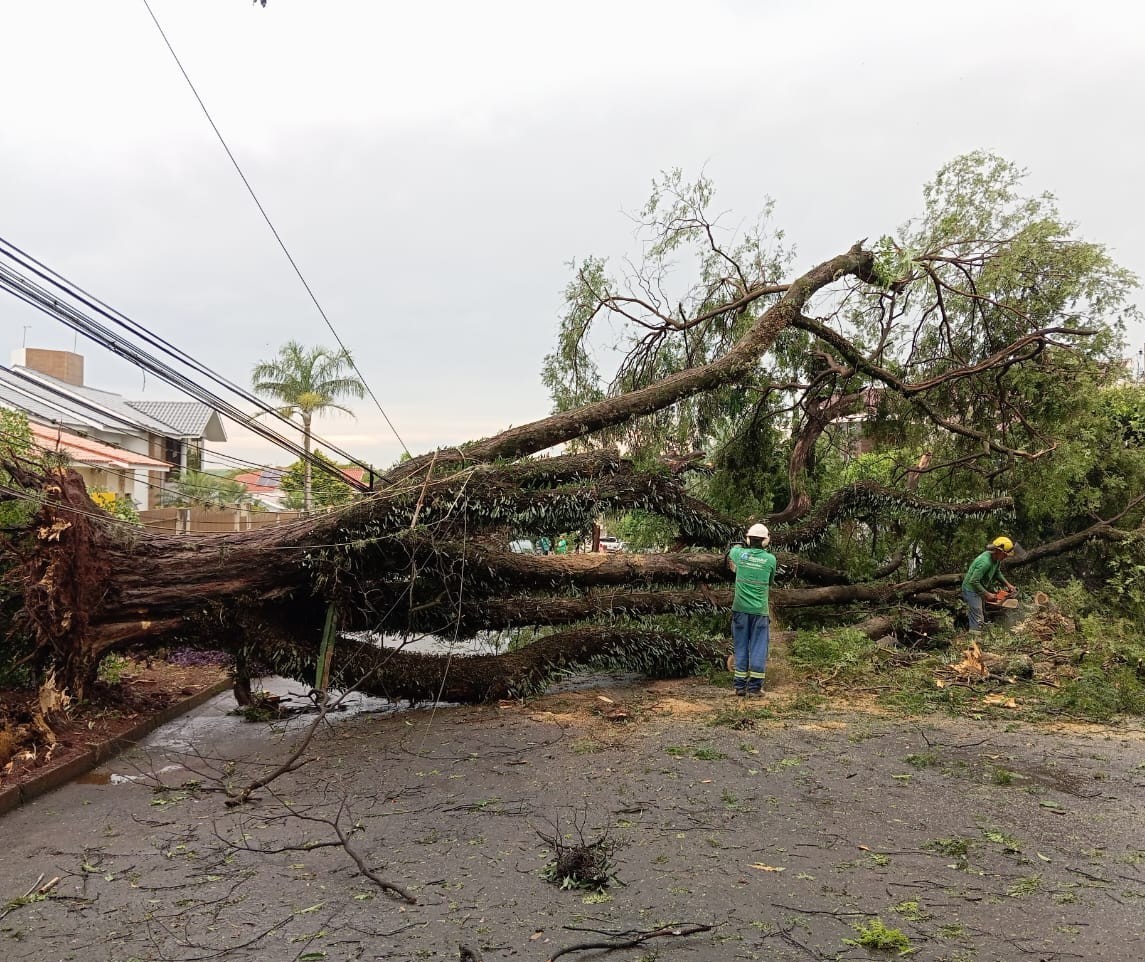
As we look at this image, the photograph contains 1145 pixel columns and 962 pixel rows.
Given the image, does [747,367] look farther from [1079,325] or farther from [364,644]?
[364,644]

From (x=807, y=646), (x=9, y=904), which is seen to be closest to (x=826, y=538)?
(x=807, y=646)

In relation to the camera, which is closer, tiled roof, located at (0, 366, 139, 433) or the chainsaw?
tiled roof, located at (0, 366, 139, 433)

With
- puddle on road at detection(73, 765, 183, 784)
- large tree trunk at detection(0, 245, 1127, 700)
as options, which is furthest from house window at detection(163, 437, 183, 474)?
puddle on road at detection(73, 765, 183, 784)

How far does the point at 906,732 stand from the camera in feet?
22.4

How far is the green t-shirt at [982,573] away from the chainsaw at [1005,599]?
6.8 inches

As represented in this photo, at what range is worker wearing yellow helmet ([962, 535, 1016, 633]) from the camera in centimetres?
1069

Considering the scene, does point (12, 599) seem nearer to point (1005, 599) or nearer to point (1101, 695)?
point (1101, 695)

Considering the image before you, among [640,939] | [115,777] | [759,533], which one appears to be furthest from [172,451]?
[640,939]

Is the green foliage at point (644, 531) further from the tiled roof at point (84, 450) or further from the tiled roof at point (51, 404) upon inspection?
the tiled roof at point (51, 404)

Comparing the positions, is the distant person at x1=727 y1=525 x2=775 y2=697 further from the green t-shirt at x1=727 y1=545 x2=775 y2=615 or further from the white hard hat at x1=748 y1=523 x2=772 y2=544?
the white hard hat at x1=748 y1=523 x2=772 y2=544

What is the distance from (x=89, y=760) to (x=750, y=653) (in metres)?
5.98

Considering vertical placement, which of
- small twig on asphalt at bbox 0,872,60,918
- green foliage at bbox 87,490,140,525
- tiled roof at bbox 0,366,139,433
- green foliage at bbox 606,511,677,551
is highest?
tiled roof at bbox 0,366,139,433

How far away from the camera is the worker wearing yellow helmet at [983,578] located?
10.7 m

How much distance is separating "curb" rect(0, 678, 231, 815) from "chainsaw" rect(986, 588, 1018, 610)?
9910 mm
